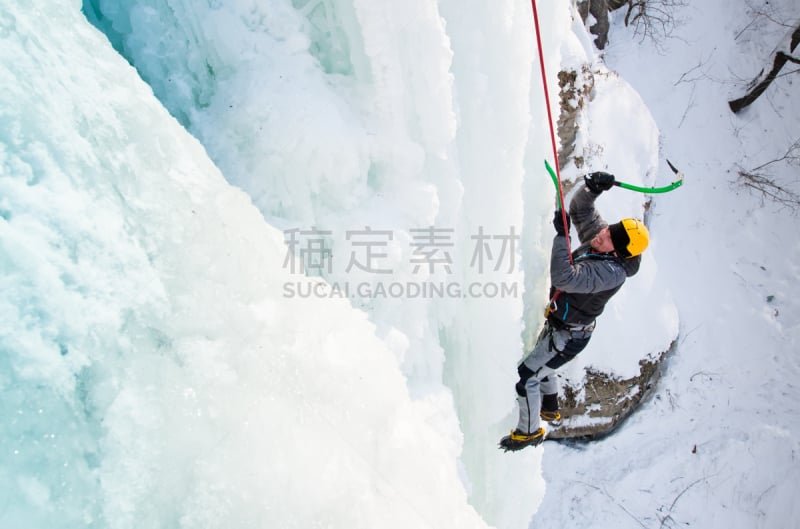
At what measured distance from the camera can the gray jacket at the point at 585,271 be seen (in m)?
2.30

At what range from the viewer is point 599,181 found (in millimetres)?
2432

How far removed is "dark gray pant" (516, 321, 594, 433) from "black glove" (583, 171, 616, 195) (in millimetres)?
685

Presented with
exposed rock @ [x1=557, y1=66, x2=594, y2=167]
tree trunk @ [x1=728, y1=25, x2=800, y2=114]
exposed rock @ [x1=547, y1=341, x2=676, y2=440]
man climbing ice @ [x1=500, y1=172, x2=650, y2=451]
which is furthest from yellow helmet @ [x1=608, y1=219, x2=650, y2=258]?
tree trunk @ [x1=728, y1=25, x2=800, y2=114]

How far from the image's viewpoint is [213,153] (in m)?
1.87

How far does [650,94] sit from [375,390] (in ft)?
18.8

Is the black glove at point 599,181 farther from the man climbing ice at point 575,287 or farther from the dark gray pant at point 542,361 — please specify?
the dark gray pant at point 542,361

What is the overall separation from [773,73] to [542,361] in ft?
17.8

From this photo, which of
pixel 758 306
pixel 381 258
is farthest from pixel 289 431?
pixel 758 306

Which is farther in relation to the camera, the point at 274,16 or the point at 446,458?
Answer: the point at 274,16

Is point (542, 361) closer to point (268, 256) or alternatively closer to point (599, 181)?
point (599, 181)

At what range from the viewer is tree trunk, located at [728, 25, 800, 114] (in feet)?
19.3

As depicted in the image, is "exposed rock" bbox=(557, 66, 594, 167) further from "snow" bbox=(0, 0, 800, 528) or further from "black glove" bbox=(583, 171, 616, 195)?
"black glove" bbox=(583, 171, 616, 195)

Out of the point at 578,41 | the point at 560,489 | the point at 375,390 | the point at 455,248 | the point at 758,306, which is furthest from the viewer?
the point at 758,306

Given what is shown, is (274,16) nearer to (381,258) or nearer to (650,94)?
(381,258)
